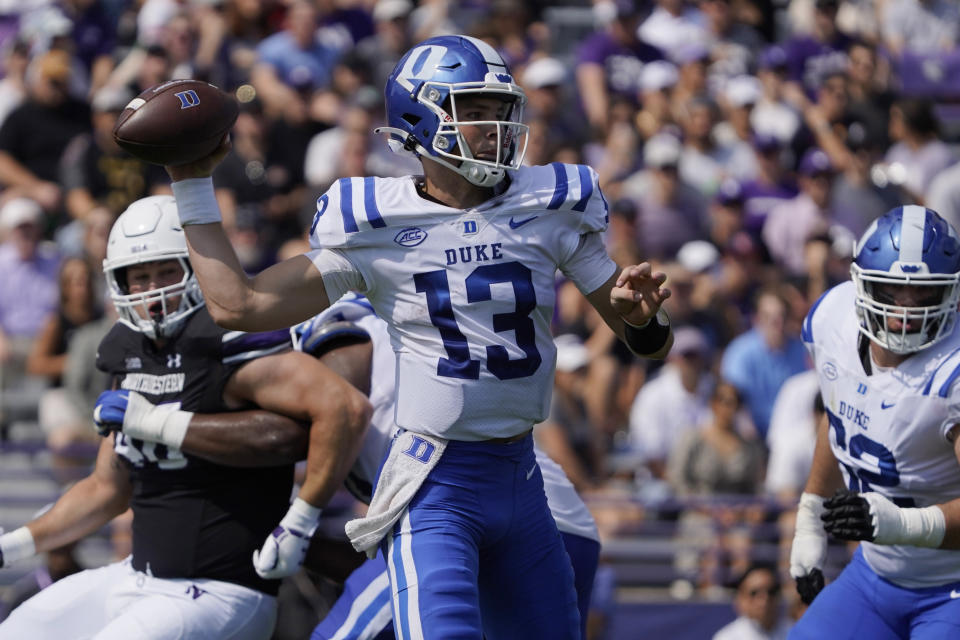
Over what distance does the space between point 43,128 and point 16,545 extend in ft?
16.8

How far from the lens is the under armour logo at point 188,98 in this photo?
11.6ft

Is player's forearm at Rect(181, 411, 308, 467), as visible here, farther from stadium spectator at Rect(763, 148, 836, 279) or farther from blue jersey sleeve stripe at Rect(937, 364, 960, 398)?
stadium spectator at Rect(763, 148, 836, 279)

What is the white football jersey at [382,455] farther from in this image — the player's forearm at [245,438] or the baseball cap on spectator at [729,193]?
the baseball cap on spectator at [729,193]

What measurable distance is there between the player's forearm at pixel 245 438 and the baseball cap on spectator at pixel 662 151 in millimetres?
5022

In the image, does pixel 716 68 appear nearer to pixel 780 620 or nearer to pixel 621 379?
pixel 621 379

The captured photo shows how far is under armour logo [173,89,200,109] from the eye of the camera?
354 centimetres

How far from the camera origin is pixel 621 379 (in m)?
8.21

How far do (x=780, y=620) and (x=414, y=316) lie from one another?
3471 millimetres

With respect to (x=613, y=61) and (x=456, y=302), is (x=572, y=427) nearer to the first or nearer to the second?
(x=613, y=61)

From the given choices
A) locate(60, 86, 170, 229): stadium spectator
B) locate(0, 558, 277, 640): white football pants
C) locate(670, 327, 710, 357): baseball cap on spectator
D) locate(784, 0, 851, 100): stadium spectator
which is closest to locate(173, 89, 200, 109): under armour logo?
locate(0, 558, 277, 640): white football pants

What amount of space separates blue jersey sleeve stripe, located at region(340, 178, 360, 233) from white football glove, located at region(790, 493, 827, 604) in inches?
71.9

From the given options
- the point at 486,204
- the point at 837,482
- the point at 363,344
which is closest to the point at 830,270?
the point at 837,482

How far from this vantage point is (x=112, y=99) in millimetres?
9008

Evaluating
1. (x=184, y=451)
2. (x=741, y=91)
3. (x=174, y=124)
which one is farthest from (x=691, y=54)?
(x=174, y=124)
